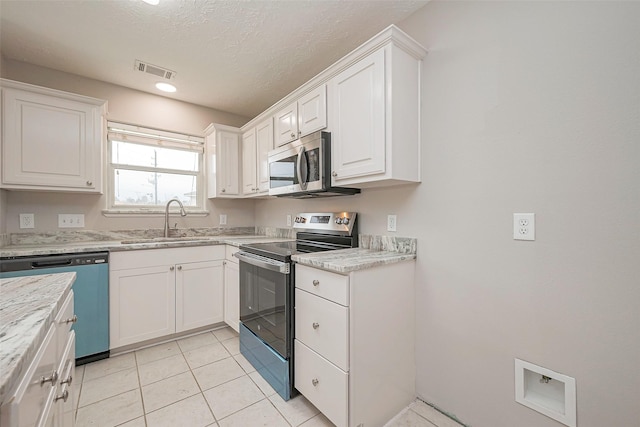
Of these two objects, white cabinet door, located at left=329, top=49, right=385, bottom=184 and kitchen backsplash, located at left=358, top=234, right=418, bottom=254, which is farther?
kitchen backsplash, located at left=358, top=234, right=418, bottom=254

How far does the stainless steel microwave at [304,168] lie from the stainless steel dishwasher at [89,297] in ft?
4.92

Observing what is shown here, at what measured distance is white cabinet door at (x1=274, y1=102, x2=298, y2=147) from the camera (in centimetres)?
225

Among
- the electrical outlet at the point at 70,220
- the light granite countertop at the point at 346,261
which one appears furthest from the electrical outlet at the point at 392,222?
the electrical outlet at the point at 70,220

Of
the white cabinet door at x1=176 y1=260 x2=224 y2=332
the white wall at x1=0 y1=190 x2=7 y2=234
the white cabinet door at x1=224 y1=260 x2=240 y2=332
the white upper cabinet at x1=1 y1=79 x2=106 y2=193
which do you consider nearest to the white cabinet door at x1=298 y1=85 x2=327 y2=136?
the white cabinet door at x1=224 y1=260 x2=240 y2=332

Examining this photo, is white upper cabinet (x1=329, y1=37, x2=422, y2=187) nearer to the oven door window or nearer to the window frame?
the oven door window

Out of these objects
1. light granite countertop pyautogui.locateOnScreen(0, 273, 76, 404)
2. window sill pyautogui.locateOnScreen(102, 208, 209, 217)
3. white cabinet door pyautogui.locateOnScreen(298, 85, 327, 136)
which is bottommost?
light granite countertop pyautogui.locateOnScreen(0, 273, 76, 404)

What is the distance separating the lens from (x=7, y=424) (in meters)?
0.49

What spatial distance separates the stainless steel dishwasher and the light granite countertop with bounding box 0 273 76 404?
1.12 m

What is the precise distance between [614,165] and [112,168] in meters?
3.74

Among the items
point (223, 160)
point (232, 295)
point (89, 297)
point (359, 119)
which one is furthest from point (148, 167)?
point (359, 119)

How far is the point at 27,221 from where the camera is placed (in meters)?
2.33

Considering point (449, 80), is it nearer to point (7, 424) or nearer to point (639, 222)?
point (639, 222)

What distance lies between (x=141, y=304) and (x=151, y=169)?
147 centimetres

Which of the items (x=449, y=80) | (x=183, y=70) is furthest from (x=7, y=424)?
(x=183, y=70)
